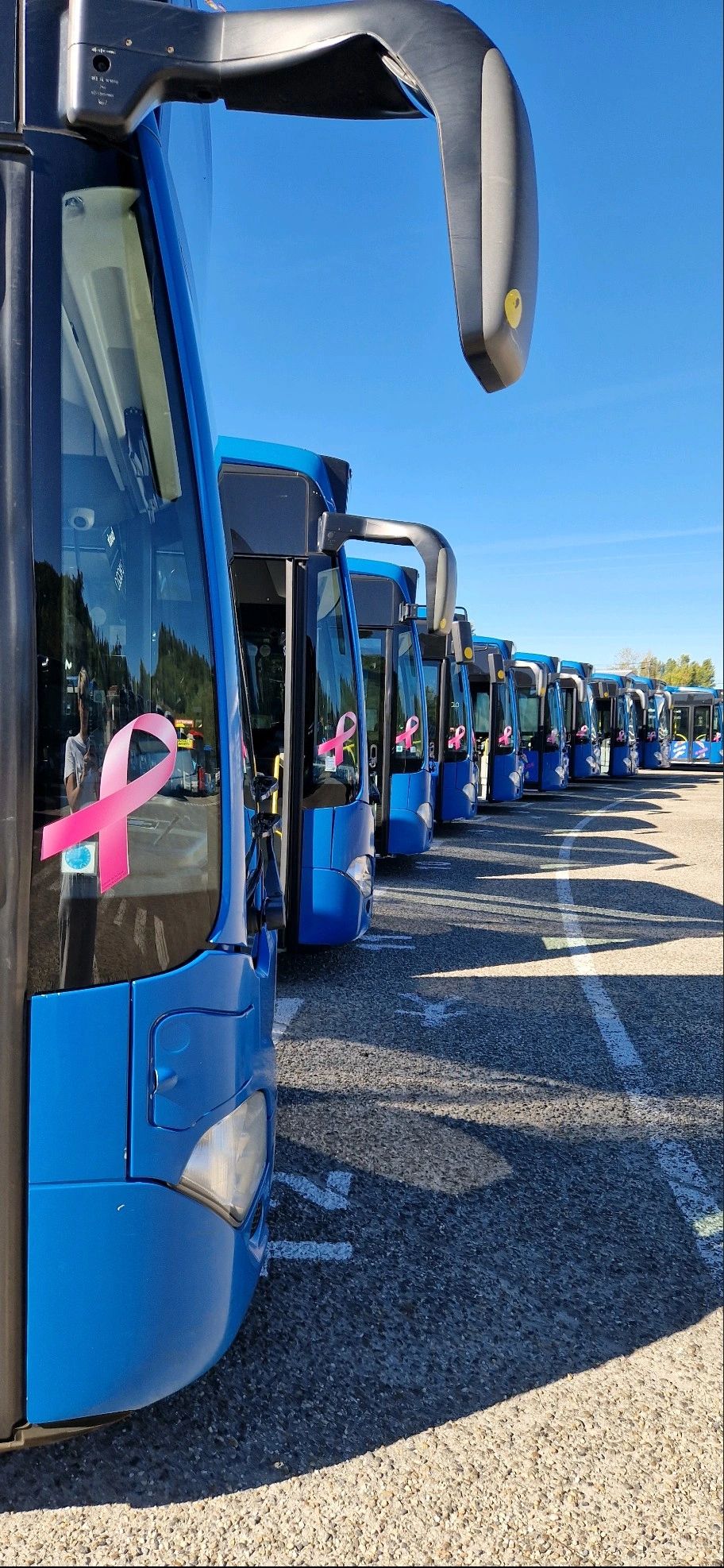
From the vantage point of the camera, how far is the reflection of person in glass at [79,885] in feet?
5.78

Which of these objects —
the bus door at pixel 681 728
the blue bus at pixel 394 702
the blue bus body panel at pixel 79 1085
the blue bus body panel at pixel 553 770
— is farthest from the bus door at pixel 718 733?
the blue bus body panel at pixel 79 1085

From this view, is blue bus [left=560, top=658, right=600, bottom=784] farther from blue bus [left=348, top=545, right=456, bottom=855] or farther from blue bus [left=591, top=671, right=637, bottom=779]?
blue bus [left=348, top=545, right=456, bottom=855]

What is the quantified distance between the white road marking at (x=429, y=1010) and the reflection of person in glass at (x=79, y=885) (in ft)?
12.8

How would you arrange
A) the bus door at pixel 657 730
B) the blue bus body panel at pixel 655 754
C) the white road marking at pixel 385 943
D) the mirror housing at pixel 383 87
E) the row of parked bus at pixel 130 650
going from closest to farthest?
the mirror housing at pixel 383 87, the row of parked bus at pixel 130 650, the white road marking at pixel 385 943, the bus door at pixel 657 730, the blue bus body panel at pixel 655 754

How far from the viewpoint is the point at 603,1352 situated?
2691 mm

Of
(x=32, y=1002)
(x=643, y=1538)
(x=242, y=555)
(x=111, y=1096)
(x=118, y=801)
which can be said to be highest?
(x=242, y=555)

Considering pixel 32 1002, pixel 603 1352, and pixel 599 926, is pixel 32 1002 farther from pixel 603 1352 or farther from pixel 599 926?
pixel 599 926

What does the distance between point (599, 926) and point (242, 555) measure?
15.0 feet

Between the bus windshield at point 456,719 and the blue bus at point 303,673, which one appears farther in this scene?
the bus windshield at point 456,719

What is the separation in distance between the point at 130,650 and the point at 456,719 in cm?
1300

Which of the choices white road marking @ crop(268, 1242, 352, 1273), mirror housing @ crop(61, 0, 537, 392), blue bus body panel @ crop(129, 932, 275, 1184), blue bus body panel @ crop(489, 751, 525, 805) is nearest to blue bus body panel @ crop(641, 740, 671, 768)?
blue bus body panel @ crop(489, 751, 525, 805)

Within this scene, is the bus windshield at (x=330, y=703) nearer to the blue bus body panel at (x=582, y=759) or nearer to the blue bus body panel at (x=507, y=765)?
the blue bus body panel at (x=507, y=765)

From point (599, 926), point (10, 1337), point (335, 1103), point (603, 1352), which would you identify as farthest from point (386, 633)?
point (10, 1337)

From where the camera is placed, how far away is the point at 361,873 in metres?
6.44
